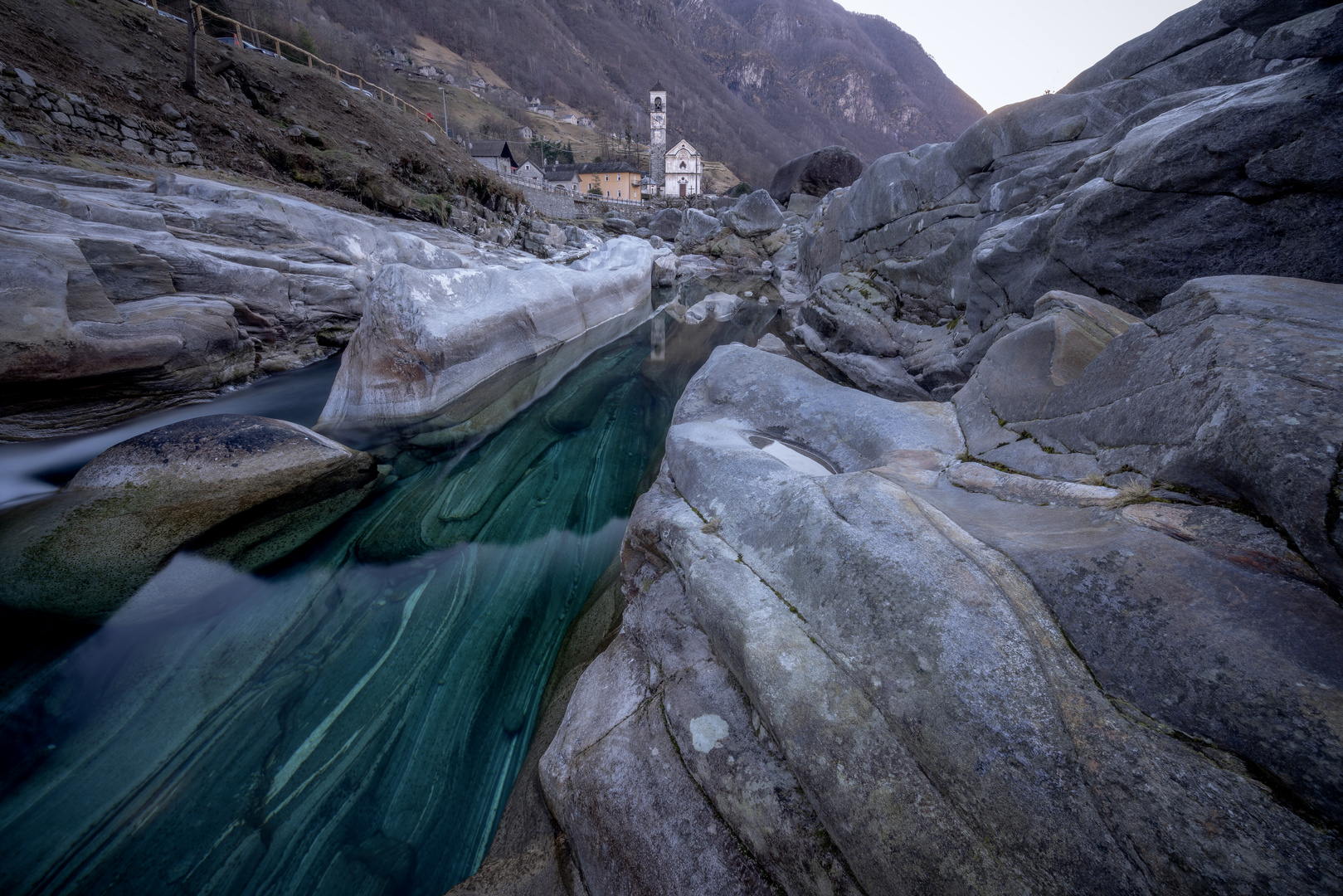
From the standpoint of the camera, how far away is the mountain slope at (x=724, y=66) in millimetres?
80875

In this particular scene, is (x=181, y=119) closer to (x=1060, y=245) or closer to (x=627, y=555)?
(x=627, y=555)

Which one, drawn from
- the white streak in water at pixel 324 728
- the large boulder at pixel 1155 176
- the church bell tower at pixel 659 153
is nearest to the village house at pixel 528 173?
the church bell tower at pixel 659 153

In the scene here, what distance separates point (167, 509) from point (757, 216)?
2331 cm

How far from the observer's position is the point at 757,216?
2258cm

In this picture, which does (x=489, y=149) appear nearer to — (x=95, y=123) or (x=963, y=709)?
(x=95, y=123)

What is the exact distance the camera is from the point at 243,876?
213 centimetres

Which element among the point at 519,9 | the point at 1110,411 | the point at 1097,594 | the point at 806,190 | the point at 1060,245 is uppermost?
the point at 519,9

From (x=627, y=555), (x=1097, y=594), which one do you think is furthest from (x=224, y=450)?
(x=1097, y=594)

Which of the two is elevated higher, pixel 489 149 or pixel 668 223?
pixel 489 149

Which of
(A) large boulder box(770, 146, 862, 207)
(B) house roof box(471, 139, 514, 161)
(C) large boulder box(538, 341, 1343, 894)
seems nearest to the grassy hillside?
(C) large boulder box(538, 341, 1343, 894)

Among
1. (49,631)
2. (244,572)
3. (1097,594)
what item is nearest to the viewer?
(1097,594)

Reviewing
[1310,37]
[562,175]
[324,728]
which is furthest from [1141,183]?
[562,175]

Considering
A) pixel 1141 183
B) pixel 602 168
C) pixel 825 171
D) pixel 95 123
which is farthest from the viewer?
pixel 602 168

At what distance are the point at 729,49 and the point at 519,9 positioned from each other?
6033 centimetres
